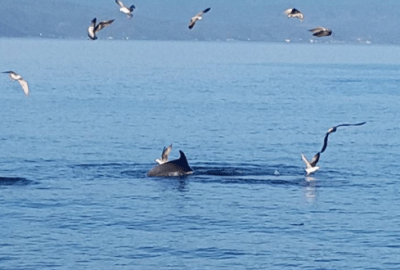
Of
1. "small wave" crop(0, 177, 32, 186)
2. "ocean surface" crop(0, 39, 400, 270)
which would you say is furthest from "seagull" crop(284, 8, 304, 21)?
"small wave" crop(0, 177, 32, 186)

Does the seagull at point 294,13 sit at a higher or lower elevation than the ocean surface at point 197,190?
higher

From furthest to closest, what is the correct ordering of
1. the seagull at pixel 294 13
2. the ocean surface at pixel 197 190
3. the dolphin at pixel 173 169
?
the dolphin at pixel 173 169, the seagull at pixel 294 13, the ocean surface at pixel 197 190

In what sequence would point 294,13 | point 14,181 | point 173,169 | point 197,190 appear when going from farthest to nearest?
point 173,169
point 14,181
point 197,190
point 294,13

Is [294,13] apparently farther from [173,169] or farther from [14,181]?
[14,181]

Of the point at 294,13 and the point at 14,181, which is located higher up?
the point at 294,13

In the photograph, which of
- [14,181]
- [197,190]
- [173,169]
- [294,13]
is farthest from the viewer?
[173,169]

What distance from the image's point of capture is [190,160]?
51125mm

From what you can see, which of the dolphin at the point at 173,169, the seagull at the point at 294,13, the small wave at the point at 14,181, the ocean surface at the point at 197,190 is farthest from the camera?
the dolphin at the point at 173,169

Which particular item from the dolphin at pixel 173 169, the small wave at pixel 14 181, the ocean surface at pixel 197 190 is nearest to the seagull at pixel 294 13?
the ocean surface at pixel 197 190

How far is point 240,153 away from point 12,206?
709 inches

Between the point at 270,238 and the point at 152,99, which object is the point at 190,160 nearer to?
the point at 270,238

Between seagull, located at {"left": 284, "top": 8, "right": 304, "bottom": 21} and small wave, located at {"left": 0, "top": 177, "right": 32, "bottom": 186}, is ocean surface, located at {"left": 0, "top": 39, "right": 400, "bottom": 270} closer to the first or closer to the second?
small wave, located at {"left": 0, "top": 177, "right": 32, "bottom": 186}

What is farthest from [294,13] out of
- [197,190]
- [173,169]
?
[173,169]

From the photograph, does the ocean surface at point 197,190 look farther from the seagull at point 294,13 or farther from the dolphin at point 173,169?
the seagull at point 294,13
